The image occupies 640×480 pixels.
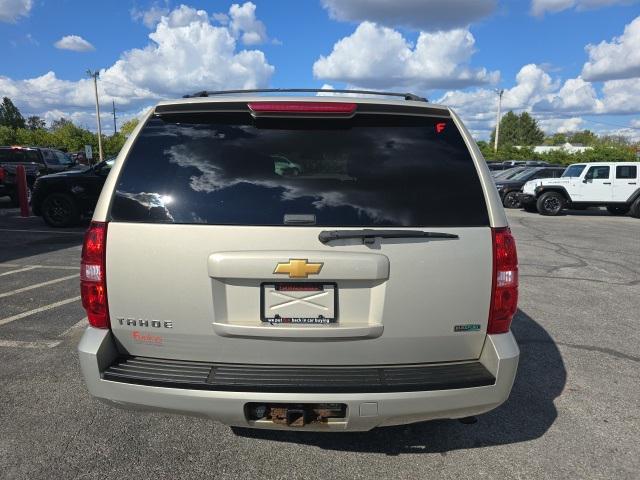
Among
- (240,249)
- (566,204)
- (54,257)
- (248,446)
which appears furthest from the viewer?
(566,204)

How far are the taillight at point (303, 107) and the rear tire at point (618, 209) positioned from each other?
699 inches

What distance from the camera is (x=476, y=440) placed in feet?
9.23

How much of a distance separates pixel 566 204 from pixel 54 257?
53.1 ft

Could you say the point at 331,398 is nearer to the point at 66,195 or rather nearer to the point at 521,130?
the point at 66,195

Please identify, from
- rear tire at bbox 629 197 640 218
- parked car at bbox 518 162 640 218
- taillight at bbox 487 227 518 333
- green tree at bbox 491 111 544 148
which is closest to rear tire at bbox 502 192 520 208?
parked car at bbox 518 162 640 218

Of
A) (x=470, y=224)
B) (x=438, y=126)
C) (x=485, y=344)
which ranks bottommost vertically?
(x=485, y=344)

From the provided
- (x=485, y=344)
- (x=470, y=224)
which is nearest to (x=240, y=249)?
(x=470, y=224)

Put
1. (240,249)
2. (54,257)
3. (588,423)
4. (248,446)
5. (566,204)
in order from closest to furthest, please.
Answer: (240,249) → (248,446) → (588,423) → (54,257) → (566,204)

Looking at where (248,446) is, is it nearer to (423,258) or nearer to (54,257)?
(423,258)

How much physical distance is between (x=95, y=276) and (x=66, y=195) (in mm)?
10506

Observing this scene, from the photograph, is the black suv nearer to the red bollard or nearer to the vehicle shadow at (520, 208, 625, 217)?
the red bollard

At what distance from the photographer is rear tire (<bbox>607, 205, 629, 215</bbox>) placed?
16553 millimetres

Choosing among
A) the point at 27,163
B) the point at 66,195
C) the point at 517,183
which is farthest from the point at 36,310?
the point at 517,183

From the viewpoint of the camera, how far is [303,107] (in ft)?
7.50
